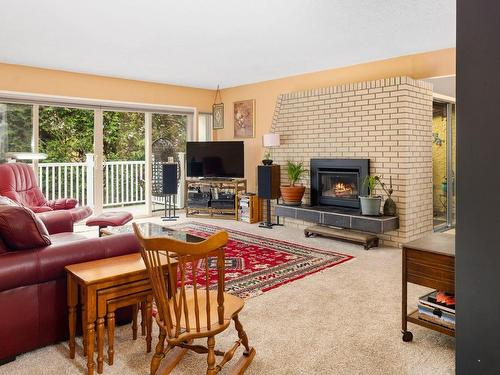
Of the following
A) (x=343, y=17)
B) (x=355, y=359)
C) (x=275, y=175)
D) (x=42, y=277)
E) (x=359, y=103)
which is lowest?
(x=355, y=359)

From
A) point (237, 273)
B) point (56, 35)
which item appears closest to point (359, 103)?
point (237, 273)

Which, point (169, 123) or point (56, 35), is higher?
point (56, 35)

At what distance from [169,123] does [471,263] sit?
21.6ft

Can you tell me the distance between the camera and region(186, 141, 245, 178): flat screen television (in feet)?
23.3

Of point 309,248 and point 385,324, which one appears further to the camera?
point 309,248

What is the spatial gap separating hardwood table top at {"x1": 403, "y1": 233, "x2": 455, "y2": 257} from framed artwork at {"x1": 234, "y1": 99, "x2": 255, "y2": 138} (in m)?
5.05

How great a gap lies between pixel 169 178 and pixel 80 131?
1660mm

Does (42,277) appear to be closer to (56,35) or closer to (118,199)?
(56,35)

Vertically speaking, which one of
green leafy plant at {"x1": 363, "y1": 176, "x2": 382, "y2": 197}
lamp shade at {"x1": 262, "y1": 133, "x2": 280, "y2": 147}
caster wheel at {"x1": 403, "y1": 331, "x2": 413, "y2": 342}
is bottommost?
caster wheel at {"x1": 403, "y1": 331, "x2": 413, "y2": 342}

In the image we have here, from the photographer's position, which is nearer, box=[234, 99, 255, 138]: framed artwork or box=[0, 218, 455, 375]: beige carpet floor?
box=[0, 218, 455, 375]: beige carpet floor

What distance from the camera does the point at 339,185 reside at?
18.7ft

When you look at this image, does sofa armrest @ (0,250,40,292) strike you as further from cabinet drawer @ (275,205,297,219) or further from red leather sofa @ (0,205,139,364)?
cabinet drawer @ (275,205,297,219)

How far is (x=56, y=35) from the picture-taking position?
14.2 feet

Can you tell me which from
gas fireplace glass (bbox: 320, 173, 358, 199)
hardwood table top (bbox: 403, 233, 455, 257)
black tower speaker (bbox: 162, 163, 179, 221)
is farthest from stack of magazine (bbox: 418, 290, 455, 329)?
black tower speaker (bbox: 162, 163, 179, 221)
